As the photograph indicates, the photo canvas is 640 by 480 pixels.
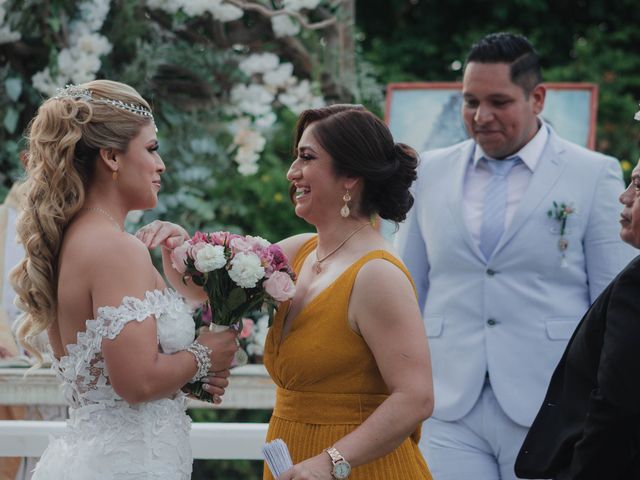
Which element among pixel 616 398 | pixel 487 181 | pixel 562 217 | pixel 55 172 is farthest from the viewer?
pixel 487 181

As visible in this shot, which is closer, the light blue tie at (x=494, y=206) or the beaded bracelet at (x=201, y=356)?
the beaded bracelet at (x=201, y=356)

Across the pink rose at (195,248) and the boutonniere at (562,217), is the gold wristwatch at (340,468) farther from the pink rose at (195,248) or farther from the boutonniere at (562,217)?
the boutonniere at (562,217)

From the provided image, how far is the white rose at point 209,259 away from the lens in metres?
2.92

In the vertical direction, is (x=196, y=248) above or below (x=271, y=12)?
below

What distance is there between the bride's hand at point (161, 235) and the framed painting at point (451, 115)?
8.62 ft

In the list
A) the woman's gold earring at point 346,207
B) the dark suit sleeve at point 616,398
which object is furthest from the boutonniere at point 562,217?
the dark suit sleeve at point 616,398

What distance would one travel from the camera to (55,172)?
291 centimetres

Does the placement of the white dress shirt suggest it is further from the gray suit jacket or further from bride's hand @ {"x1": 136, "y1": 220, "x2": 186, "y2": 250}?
bride's hand @ {"x1": 136, "y1": 220, "x2": 186, "y2": 250}

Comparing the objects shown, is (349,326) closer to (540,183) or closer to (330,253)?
(330,253)

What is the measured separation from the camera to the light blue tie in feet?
13.0

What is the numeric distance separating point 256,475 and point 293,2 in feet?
10.2

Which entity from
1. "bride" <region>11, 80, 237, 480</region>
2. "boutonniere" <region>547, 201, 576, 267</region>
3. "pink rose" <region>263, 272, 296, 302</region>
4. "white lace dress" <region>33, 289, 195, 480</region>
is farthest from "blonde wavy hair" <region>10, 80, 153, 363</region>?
"boutonniere" <region>547, 201, 576, 267</region>

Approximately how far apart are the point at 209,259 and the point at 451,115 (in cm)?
320

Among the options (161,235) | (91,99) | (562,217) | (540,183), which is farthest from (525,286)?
(91,99)
